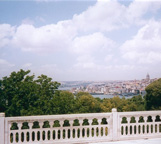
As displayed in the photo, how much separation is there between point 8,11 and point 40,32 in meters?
3.22

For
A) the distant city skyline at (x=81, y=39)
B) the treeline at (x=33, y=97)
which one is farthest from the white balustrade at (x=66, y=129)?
the treeline at (x=33, y=97)

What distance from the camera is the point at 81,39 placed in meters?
20.5

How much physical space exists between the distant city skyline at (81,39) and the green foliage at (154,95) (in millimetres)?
931

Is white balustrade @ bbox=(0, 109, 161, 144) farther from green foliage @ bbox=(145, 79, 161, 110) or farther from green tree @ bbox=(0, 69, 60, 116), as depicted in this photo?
green foliage @ bbox=(145, 79, 161, 110)

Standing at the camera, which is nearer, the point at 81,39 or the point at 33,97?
the point at 33,97

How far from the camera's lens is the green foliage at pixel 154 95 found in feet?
59.2

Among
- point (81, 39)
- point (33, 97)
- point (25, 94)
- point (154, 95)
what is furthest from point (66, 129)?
point (81, 39)

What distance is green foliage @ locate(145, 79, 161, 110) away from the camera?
18.0 metres

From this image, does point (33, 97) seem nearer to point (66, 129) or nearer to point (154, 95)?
point (154, 95)

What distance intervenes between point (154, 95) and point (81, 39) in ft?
27.4

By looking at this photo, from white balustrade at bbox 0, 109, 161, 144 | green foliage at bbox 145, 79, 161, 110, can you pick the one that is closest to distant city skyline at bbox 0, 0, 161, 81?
green foliage at bbox 145, 79, 161, 110

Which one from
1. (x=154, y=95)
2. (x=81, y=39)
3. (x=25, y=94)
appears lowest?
(x=154, y=95)

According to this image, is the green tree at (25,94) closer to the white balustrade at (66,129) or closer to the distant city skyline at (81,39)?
the distant city skyline at (81,39)

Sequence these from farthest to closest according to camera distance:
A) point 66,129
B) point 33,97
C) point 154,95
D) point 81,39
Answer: point 81,39, point 154,95, point 33,97, point 66,129
